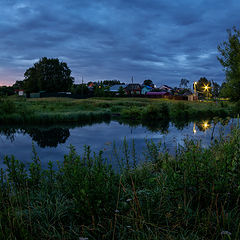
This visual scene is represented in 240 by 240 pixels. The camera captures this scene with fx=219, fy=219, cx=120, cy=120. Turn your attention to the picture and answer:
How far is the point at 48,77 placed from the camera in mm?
71938

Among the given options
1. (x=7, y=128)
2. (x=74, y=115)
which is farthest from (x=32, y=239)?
(x=74, y=115)

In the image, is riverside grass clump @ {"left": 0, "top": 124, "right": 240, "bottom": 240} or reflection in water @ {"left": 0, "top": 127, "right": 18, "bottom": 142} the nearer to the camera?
riverside grass clump @ {"left": 0, "top": 124, "right": 240, "bottom": 240}

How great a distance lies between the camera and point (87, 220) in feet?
10.3

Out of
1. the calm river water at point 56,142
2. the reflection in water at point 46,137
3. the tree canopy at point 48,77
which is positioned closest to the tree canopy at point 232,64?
the calm river water at point 56,142

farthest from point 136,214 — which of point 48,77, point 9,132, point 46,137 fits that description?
point 48,77

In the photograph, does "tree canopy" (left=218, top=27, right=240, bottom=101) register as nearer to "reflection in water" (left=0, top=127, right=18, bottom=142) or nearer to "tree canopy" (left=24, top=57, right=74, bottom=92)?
"reflection in water" (left=0, top=127, right=18, bottom=142)

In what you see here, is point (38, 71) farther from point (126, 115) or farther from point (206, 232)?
point (206, 232)

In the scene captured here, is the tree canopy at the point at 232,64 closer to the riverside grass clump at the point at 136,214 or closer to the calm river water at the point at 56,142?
the calm river water at the point at 56,142

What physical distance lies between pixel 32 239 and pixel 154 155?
508 cm

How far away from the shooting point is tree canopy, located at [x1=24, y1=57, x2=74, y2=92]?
70.8 metres

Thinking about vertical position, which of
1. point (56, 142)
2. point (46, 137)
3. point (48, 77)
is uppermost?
point (48, 77)

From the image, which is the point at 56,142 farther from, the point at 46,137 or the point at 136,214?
the point at 136,214

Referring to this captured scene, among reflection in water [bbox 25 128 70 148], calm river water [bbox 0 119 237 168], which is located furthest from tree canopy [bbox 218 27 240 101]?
reflection in water [bbox 25 128 70 148]

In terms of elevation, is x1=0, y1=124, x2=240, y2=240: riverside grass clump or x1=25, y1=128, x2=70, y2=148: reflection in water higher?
x1=0, y1=124, x2=240, y2=240: riverside grass clump
